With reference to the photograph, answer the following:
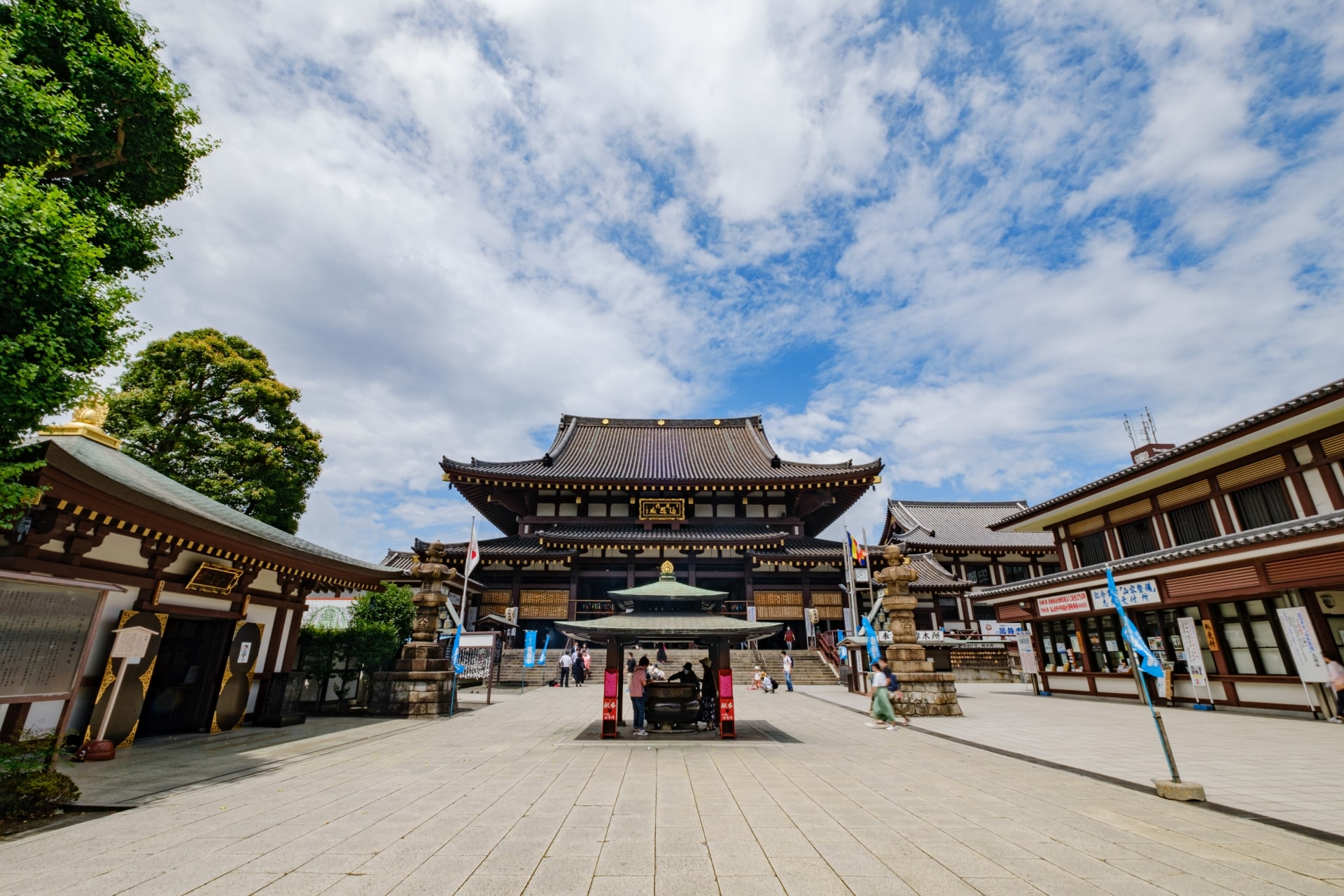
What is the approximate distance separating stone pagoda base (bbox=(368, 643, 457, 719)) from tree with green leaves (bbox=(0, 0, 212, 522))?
9471mm

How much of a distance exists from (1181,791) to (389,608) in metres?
18.1

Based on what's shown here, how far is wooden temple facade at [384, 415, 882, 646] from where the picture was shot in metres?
28.8

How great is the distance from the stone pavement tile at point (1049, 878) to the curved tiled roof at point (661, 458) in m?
27.3

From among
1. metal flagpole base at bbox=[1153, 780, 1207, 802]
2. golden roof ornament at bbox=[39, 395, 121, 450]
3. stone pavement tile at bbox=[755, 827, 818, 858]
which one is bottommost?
stone pavement tile at bbox=[755, 827, 818, 858]

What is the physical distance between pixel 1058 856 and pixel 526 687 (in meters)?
21.0

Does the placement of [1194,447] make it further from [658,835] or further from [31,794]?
[31,794]

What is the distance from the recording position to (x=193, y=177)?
988cm

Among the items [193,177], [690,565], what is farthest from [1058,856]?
[690,565]

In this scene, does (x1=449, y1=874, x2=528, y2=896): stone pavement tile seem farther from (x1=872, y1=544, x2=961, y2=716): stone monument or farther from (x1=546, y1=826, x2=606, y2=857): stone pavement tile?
(x1=872, y1=544, x2=961, y2=716): stone monument

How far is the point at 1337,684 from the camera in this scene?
38.2ft

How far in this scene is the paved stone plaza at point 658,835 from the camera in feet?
13.8

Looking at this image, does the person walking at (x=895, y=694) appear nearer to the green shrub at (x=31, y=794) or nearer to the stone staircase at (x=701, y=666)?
the stone staircase at (x=701, y=666)

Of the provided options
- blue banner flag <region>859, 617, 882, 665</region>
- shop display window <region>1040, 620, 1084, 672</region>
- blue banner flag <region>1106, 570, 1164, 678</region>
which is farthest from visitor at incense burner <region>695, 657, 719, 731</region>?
shop display window <region>1040, 620, 1084, 672</region>

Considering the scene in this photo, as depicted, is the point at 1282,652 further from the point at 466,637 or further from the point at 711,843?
the point at 466,637
